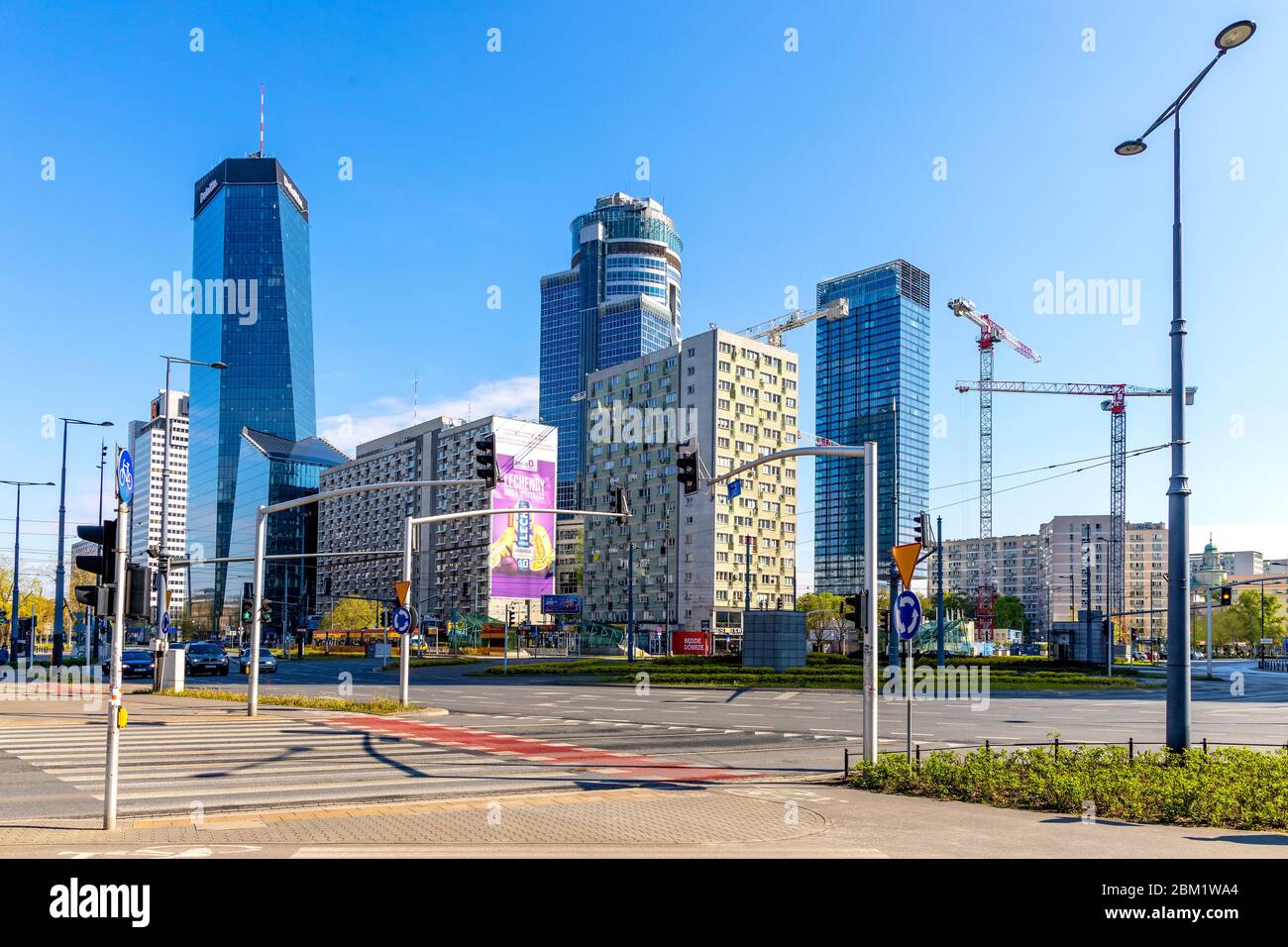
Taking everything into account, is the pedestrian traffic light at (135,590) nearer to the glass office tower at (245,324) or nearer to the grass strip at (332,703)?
the grass strip at (332,703)

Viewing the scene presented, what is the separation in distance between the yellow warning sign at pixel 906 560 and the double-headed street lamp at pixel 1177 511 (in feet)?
12.9

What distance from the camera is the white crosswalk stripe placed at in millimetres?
13711

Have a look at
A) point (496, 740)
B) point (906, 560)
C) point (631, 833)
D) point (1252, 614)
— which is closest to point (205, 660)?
point (496, 740)

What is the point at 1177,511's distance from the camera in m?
16.8

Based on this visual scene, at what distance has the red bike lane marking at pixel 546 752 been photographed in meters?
16.7

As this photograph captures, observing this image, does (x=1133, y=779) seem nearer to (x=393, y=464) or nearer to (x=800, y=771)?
(x=800, y=771)

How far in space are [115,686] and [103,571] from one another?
1.56 meters

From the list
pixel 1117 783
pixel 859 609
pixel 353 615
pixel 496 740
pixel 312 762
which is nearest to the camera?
pixel 1117 783

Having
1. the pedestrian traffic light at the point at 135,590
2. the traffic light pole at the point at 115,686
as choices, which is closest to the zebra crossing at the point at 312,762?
the traffic light pole at the point at 115,686

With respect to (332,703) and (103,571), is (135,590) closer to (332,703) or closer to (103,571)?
(103,571)
